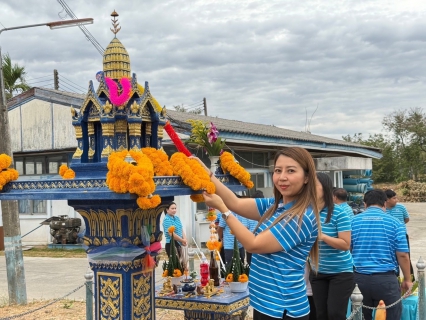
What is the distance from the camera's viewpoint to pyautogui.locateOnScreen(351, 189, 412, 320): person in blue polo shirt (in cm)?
517

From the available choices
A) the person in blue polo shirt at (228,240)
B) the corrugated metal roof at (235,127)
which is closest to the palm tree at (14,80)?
the corrugated metal roof at (235,127)

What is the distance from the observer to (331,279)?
4.75 meters

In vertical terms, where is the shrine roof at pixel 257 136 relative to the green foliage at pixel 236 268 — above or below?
above

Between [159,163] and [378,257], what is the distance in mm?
2581

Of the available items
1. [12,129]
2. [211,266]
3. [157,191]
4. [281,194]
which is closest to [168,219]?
[211,266]

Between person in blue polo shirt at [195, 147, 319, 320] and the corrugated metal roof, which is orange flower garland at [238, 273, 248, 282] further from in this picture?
the corrugated metal roof

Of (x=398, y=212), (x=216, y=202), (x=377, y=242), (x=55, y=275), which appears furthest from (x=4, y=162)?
(x=55, y=275)

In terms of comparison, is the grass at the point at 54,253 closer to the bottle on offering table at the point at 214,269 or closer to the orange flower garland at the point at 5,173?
the bottle on offering table at the point at 214,269

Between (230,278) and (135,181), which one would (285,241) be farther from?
(230,278)

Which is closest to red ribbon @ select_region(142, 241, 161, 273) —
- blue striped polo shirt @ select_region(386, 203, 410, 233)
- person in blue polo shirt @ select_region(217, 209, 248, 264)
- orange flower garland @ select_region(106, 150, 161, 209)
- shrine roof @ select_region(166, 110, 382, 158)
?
orange flower garland @ select_region(106, 150, 161, 209)

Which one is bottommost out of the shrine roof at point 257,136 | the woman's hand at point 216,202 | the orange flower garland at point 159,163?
the woman's hand at point 216,202

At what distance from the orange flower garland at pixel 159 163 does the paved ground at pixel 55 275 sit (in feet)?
18.6

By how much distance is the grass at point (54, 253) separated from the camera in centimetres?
1430

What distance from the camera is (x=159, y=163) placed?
4.06 meters
